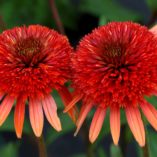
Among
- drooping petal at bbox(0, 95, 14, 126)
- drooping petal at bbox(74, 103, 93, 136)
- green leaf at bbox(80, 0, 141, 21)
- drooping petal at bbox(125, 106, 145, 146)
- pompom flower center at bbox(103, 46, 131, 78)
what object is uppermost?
green leaf at bbox(80, 0, 141, 21)

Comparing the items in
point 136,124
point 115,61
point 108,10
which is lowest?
point 136,124

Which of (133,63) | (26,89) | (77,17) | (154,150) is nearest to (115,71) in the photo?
(133,63)

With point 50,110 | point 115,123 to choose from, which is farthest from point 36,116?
point 115,123

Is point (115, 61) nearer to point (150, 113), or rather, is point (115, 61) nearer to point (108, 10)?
point (150, 113)

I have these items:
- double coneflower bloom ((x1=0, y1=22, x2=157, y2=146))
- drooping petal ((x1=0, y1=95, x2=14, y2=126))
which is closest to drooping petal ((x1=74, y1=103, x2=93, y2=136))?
double coneflower bloom ((x1=0, y1=22, x2=157, y2=146))

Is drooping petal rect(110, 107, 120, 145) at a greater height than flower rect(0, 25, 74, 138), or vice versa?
flower rect(0, 25, 74, 138)

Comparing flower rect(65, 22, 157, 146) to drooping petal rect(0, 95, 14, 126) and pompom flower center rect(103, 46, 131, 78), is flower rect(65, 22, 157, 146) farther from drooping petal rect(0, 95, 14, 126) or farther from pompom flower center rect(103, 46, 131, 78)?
drooping petal rect(0, 95, 14, 126)

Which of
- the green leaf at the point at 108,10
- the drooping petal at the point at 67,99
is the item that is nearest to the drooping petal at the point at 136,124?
the drooping petal at the point at 67,99
